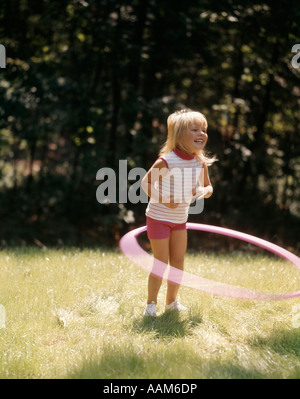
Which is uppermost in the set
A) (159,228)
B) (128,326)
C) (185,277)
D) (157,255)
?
(159,228)

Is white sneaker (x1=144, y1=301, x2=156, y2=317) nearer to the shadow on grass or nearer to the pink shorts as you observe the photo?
the shadow on grass

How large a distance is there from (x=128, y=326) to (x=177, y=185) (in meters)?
1.08

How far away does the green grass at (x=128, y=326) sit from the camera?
276cm

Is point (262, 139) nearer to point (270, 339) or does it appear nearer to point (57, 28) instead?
point (57, 28)

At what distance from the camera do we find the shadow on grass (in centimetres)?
330

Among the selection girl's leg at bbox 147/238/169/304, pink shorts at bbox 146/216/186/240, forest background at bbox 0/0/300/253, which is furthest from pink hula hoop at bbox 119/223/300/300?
forest background at bbox 0/0/300/253

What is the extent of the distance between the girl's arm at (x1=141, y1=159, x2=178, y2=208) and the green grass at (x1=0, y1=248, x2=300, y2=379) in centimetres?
88

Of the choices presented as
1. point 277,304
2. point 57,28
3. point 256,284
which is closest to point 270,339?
point 277,304

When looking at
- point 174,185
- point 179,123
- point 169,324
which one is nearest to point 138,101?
point 179,123

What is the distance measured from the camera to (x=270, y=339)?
A: 3168mm

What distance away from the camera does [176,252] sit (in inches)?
144

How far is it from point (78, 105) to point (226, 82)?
8.83 feet

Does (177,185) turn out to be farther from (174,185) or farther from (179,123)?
(179,123)

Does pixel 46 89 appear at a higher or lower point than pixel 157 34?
lower
